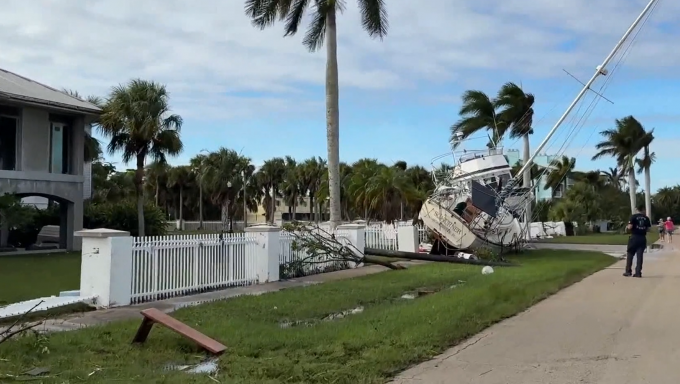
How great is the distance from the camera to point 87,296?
12.0m

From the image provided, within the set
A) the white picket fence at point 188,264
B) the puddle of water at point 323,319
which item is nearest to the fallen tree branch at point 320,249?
the white picket fence at point 188,264

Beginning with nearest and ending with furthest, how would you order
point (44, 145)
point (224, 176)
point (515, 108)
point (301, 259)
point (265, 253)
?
point (265, 253), point (301, 259), point (44, 145), point (515, 108), point (224, 176)

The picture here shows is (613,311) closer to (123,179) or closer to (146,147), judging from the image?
(146,147)

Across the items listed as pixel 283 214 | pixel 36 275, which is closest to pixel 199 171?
pixel 283 214

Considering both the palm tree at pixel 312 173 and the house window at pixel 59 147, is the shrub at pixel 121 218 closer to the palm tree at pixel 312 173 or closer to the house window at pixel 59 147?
the house window at pixel 59 147

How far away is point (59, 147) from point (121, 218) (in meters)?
5.00

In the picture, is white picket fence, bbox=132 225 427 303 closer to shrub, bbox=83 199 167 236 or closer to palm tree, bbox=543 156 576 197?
shrub, bbox=83 199 167 236

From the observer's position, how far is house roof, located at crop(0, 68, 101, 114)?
83.5 ft

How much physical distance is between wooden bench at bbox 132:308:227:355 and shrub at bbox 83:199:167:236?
24.5 metres

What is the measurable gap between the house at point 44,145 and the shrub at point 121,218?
99.5 inches

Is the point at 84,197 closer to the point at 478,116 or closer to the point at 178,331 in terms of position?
the point at 478,116

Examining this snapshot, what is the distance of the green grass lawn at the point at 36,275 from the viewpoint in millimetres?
14312

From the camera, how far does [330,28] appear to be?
82.6 ft

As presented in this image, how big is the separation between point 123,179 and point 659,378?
5704cm
